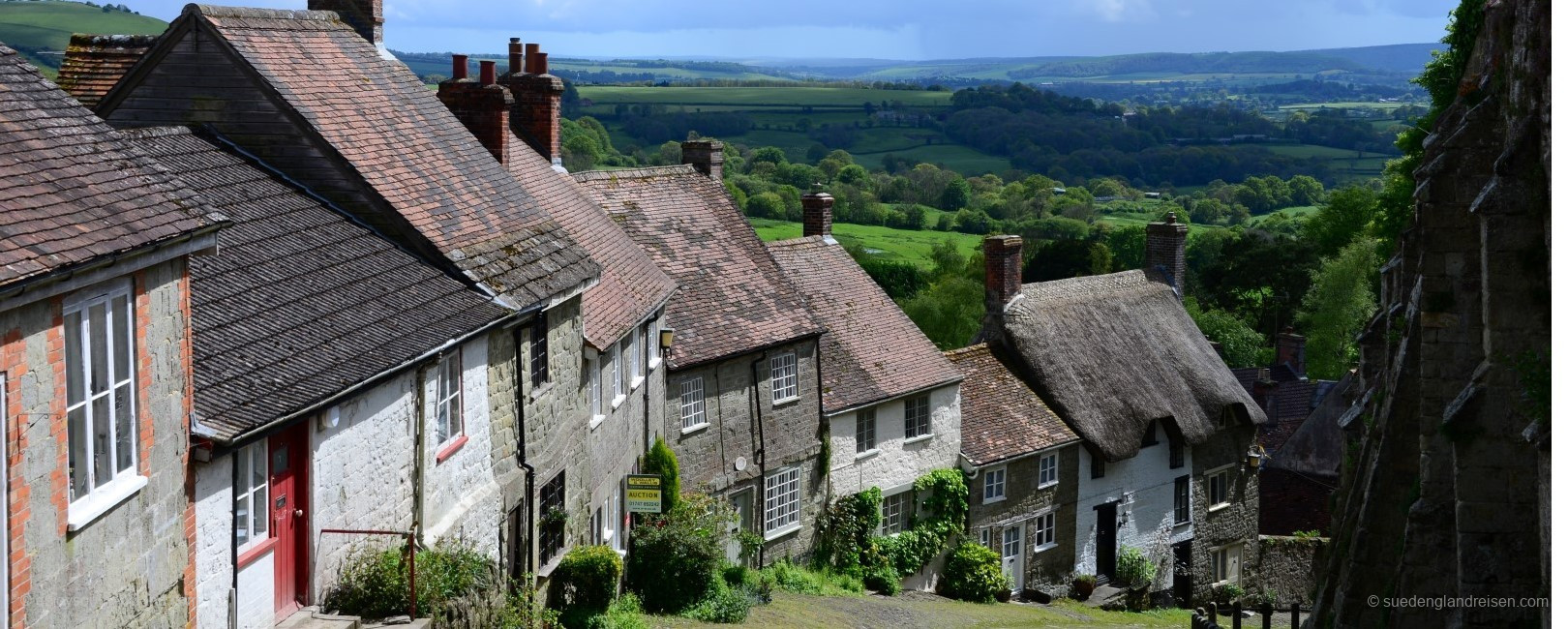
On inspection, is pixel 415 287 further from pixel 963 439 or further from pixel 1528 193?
pixel 963 439

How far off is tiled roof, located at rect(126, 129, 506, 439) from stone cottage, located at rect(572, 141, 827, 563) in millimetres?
10683

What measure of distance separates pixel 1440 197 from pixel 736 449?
15.3 meters

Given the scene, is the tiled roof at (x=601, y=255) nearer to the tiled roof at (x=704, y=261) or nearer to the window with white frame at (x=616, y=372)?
the window with white frame at (x=616, y=372)

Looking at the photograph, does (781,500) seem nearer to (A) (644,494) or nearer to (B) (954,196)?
(A) (644,494)

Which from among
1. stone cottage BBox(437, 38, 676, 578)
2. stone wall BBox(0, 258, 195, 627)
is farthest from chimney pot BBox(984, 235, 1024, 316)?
stone wall BBox(0, 258, 195, 627)

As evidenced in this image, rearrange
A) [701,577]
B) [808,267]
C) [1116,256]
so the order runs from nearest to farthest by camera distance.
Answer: [701,577], [808,267], [1116,256]

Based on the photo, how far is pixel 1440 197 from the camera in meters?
17.0

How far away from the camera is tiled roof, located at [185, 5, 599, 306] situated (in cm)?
1805

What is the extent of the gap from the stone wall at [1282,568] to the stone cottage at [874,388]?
1060 centimetres

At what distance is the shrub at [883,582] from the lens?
3234 centimetres

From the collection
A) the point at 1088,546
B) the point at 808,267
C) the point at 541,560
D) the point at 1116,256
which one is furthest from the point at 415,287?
the point at 1116,256

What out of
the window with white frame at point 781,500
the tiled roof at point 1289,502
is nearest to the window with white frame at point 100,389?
the window with white frame at point 781,500

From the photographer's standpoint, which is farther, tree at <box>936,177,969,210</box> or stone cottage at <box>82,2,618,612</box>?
tree at <box>936,177,969,210</box>

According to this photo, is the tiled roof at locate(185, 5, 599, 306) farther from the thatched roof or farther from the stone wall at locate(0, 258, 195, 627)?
the thatched roof
